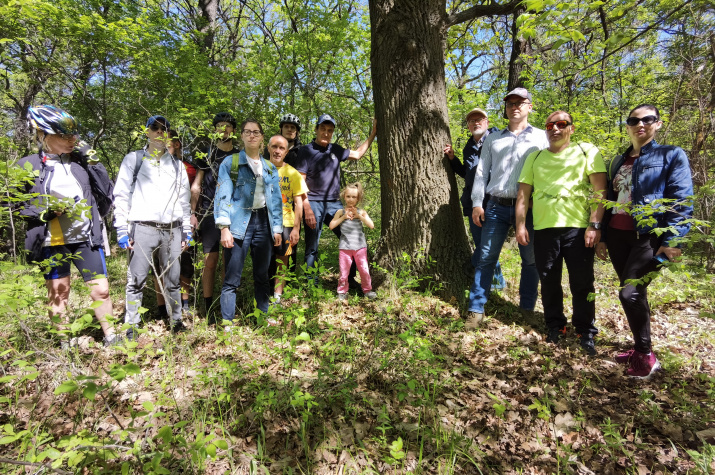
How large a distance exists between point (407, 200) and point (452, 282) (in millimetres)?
1127

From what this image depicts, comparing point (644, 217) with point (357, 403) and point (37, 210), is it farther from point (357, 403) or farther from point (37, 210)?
point (37, 210)

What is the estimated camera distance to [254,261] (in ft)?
11.6

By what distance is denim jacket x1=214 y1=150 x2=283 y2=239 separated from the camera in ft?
10.9

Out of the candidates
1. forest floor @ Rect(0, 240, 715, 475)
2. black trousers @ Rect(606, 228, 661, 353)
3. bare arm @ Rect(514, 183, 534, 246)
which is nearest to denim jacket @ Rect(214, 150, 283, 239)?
forest floor @ Rect(0, 240, 715, 475)

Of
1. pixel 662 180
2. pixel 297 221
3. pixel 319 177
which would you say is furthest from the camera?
pixel 319 177

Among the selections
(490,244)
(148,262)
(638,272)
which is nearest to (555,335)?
(638,272)

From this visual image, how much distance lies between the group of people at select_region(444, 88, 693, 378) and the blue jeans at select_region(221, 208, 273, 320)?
221 cm

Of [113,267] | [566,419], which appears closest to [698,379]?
[566,419]

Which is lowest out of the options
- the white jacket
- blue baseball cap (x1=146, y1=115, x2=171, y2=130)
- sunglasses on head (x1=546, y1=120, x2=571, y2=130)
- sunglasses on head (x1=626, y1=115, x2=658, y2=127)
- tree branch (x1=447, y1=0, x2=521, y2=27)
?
the white jacket

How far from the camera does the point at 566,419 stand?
2398 mm

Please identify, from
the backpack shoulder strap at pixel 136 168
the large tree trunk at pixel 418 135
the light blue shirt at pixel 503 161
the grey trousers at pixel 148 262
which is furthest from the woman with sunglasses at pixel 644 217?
the backpack shoulder strap at pixel 136 168

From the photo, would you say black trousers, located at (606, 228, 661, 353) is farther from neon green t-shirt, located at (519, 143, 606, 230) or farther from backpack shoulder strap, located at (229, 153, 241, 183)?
backpack shoulder strap, located at (229, 153, 241, 183)

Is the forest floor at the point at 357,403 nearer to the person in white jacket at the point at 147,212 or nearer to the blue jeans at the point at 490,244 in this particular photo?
the blue jeans at the point at 490,244

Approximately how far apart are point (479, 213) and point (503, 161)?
0.60m
